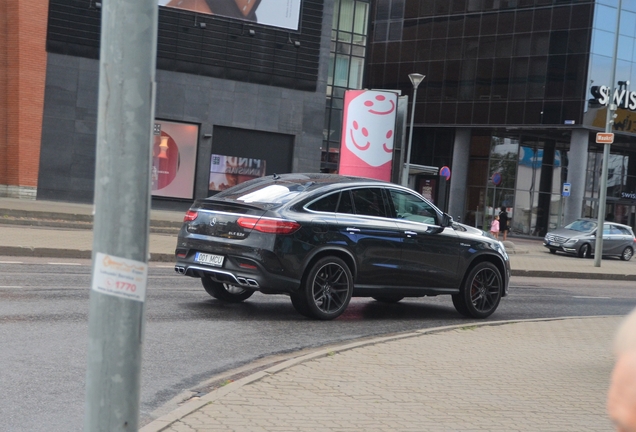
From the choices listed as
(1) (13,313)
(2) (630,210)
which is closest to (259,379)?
(1) (13,313)

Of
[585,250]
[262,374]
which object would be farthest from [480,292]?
[585,250]

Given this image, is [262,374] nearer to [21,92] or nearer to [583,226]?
[21,92]

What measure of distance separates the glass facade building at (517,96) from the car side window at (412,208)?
3653cm

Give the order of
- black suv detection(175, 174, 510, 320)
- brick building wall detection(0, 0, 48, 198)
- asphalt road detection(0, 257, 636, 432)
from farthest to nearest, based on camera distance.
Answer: brick building wall detection(0, 0, 48, 198)
black suv detection(175, 174, 510, 320)
asphalt road detection(0, 257, 636, 432)

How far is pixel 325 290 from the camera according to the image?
A: 10.9 meters

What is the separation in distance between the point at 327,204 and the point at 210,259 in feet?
5.06

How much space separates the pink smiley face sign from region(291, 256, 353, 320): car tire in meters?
14.4

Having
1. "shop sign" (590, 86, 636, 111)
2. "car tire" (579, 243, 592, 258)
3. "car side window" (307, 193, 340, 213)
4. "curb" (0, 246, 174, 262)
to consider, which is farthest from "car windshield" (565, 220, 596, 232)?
"car side window" (307, 193, 340, 213)

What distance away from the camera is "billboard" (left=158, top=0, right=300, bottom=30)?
123 feet

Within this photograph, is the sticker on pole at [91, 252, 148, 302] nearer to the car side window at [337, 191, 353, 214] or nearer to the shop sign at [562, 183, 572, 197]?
the car side window at [337, 191, 353, 214]

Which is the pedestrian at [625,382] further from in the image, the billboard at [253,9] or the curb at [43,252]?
the billboard at [253,9]

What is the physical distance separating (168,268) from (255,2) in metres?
24.6

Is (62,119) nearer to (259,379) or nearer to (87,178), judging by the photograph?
(87,178)

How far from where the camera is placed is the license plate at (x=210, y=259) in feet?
34.7
